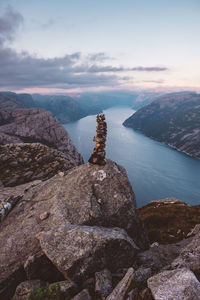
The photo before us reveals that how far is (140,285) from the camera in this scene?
10.1 meters

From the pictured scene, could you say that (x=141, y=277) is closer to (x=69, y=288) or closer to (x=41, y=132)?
(x=69, y=288)

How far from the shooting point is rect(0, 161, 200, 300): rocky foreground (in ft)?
33.7

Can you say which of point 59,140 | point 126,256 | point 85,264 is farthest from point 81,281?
point 59,140

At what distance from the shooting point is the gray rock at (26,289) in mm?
11359

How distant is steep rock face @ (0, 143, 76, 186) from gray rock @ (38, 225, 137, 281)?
1169 inches

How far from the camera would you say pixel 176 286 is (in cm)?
871

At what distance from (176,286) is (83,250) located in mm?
5943

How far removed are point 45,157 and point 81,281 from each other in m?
41.7

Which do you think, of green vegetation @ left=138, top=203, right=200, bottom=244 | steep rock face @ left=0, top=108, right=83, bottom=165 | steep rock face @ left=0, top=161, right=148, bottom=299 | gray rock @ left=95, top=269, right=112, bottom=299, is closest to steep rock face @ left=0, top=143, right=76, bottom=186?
steep rock face @ left=0, top=161, right=148, bottom=299

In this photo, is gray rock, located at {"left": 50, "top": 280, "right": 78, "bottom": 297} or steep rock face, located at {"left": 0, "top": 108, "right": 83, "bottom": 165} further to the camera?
steep rock face, located at {"left": 0, "top": 108, "right": 83, "bottom": 165}

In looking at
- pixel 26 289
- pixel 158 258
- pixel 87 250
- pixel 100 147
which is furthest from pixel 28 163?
pixel 158 258

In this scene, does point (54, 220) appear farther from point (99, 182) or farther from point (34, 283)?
point (99, 182)

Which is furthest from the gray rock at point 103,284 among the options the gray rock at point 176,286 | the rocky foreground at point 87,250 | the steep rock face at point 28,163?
the steep rock face at point 28,163

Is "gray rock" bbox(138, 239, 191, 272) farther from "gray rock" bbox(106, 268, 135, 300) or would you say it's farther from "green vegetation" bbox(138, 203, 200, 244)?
"green vegetation" bbox(138, 203, 200, 244)
